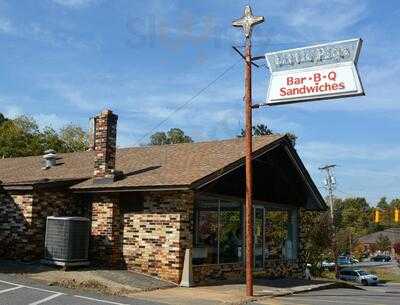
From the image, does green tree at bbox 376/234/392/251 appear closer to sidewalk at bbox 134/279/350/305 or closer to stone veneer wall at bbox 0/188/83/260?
sidewalk at bbox 134/279/350/305

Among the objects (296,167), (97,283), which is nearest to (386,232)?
(296,167)

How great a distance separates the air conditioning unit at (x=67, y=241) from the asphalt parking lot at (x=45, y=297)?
3.09m

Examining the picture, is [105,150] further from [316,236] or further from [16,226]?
[316,236]

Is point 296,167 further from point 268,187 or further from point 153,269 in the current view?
point 153,269

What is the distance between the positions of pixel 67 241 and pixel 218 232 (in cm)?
495

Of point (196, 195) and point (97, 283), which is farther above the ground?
point (196, 195)

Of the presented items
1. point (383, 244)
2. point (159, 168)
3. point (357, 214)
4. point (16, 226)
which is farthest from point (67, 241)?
point (357, 214)

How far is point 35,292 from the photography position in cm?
1305

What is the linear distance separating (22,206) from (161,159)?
5.10 m

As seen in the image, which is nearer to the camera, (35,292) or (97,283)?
(35,292)

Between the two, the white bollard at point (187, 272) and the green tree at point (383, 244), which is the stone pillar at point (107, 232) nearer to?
the white bollard at point (187, 272)

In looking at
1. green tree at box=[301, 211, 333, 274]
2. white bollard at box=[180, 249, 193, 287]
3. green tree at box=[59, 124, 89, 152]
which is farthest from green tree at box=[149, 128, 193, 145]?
white bollard at box=[180, 249, 193, 287]

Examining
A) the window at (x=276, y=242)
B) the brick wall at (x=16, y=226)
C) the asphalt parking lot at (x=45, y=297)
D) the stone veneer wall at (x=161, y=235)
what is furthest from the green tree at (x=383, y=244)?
the asphalt parking lot at (x=45, y=297)

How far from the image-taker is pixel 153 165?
804 inches
